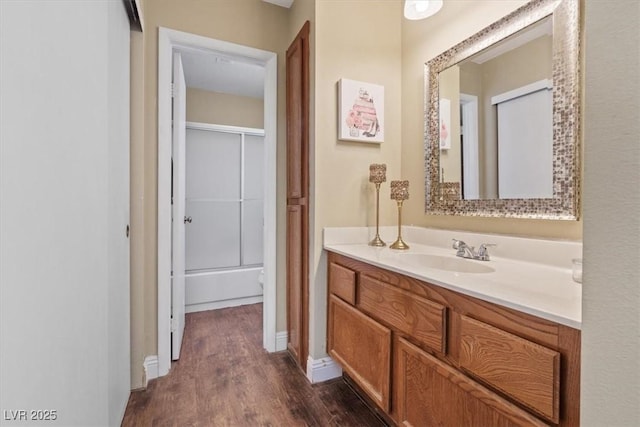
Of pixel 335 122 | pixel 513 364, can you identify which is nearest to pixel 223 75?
pixel 335 122

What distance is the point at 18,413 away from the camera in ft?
1.95

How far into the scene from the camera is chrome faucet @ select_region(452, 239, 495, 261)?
1.38m

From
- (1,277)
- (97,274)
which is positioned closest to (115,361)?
(97,274)

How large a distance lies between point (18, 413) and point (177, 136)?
Answer: 177 cm

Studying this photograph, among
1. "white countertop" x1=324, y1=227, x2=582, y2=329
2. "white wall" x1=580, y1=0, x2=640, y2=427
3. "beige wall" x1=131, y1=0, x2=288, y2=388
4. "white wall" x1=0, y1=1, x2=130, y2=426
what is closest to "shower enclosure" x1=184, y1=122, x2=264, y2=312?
"beige wall" x1=131, y1=0, x2=288, y2=388

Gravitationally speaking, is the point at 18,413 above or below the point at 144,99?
below

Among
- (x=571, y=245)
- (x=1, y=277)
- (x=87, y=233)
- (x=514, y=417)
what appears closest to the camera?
(x=1, y=277)

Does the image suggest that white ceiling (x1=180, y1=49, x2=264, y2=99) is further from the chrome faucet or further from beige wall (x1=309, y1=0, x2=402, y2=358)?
the chrome faucet

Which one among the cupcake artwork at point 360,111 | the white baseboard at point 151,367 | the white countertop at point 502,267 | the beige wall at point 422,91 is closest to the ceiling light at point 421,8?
the beige wall at point 422,91

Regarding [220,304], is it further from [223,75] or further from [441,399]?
[441,399]

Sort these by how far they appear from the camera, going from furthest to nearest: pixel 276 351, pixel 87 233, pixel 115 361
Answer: pixel 276 351 < pixel 115 361 < pixel 87 233

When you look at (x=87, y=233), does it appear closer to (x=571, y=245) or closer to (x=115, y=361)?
(x=115, y=361)

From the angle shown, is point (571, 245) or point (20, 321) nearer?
point (20, 321)

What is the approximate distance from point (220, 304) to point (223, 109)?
2.33 meters
